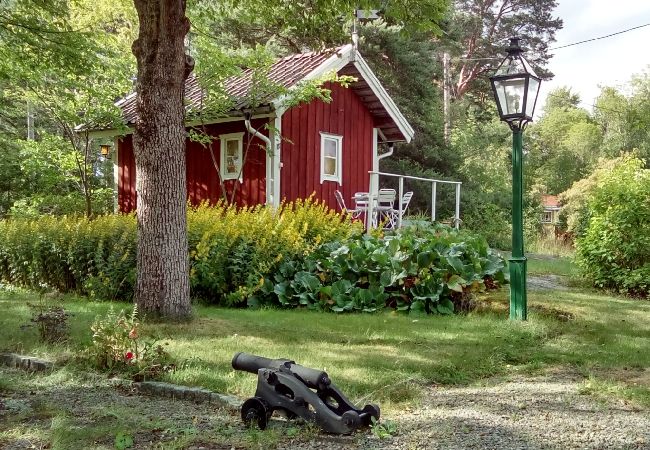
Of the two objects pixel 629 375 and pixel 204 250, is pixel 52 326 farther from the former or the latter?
pixel 629 375

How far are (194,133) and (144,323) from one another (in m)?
7.48

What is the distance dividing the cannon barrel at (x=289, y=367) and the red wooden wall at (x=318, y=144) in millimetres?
9477

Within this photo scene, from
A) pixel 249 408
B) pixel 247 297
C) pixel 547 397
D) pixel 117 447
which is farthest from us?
pixel 247 297

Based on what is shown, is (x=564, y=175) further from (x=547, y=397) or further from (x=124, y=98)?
(x=547, y=397)

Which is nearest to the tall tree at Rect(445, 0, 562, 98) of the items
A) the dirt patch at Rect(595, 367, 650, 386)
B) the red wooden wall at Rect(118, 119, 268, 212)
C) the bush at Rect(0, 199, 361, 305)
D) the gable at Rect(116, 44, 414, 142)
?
the gable at Rect(116, 44, 414, 142)

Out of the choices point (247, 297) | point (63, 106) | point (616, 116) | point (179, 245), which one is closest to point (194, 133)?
point (63, 106)

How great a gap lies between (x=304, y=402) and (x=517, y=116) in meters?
5.20

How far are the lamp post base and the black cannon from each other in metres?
4.27

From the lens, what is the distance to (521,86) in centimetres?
751

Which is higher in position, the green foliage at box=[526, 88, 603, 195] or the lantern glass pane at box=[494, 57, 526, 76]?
the green foliage at box=[526, 88, 603, 195]

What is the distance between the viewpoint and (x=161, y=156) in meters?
6.86

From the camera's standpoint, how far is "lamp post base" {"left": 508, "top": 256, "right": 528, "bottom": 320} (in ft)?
24.3

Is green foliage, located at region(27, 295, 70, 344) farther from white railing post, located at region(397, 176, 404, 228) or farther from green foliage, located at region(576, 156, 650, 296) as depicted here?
white railing post, located at region(397, 176, 404, 228)

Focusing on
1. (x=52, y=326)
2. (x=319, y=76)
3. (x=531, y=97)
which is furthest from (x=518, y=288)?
(x=319, y=76)
